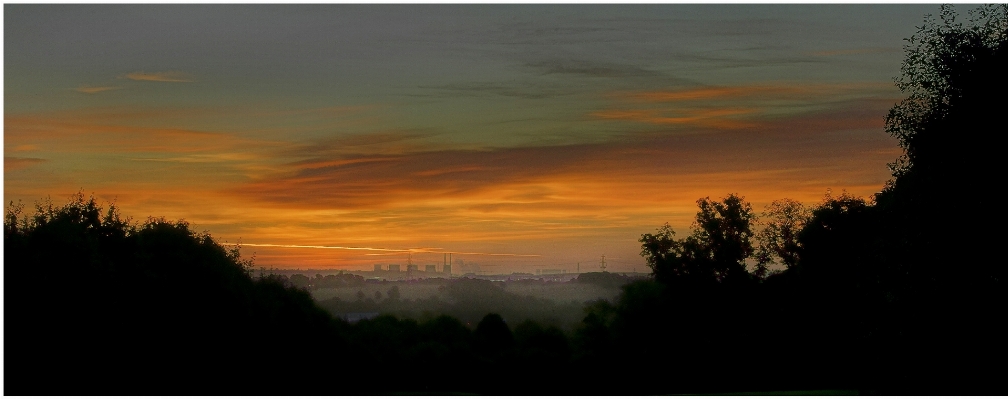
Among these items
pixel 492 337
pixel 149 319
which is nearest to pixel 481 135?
pixel 149 319

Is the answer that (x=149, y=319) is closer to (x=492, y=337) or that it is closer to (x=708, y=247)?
(x=708, y=247)

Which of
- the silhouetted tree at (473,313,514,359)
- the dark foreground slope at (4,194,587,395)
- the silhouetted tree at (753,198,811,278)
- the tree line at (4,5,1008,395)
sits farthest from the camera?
the silhouetted tree at (473,313,514,359)

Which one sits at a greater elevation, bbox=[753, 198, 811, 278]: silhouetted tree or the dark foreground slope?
bbox=[753, 198, 811, 278]: silhouetted tree

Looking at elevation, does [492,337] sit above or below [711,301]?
below

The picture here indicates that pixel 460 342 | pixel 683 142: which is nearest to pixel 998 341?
pixel 683 142

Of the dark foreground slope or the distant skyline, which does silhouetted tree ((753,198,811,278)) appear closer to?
the distant skyline

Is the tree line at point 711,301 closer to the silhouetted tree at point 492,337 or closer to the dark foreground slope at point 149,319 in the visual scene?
the dark foreground slope at point 149,319

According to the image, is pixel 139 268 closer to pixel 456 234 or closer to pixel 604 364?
pixel 456 234

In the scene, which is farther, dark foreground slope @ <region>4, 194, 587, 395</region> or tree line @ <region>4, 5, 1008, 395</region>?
dark foreground slope @ <region>4, 194, 587, 395</region>

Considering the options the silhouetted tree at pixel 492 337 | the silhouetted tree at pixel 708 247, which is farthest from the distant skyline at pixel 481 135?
the silhouetted tree at pixel 492 337

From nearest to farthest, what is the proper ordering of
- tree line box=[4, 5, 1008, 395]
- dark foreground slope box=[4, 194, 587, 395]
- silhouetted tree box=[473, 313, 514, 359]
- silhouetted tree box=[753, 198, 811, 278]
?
tree line box=[4, 5, 1008, 395] < dark foreground slope box=[4, 194, 587, 395] < silhouetted tree box=[753, 198, 811, 278] < silhouetted tree box=[473, 313, 514, 359]

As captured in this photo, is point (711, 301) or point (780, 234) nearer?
point (711, 301)


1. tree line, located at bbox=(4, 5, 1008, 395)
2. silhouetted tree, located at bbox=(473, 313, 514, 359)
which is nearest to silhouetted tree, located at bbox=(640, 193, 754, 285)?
tree line, located at bbox=(4, 5, 1008, 395)

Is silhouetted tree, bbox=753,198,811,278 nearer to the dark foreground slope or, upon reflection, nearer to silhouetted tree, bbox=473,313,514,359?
the dark foreground slope
